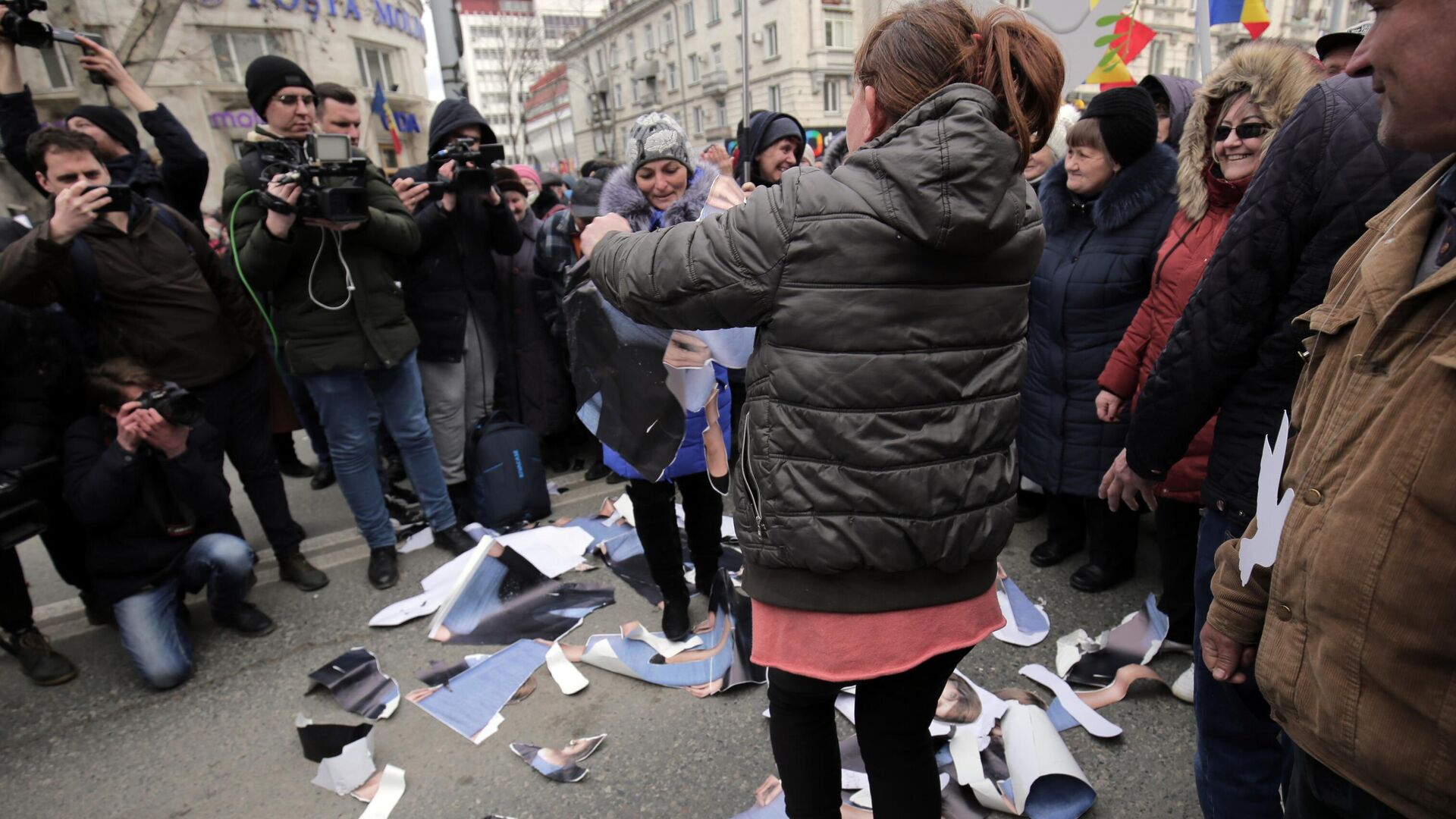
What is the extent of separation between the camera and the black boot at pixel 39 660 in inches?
115

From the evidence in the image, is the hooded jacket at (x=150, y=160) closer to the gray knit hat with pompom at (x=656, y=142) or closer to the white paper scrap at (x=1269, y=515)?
the gray knit hat with pompom at (x=656, y=142)

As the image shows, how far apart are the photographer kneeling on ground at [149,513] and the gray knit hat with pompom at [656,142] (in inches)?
75.6

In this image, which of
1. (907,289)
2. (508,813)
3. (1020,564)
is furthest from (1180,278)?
(508,813)

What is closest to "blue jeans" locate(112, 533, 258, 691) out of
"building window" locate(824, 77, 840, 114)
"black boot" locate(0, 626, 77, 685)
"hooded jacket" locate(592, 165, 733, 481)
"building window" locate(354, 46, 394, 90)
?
"black boot" locate(0, 626, 77, 685)

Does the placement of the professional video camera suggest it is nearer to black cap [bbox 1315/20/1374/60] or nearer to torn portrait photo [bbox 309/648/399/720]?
torn portrait photo [bbox 309/648/399/720]

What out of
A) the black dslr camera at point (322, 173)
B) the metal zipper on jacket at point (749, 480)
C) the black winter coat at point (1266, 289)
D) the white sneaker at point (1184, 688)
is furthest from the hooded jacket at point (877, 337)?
the black dslr camera at point (322, 173)

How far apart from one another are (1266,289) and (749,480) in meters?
1.14

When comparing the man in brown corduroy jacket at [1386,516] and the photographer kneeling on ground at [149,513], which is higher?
the man in brown corduroy jacket at [1386,516]

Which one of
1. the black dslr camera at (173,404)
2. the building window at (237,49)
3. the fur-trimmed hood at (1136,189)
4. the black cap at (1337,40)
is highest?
the building window at (237,49)

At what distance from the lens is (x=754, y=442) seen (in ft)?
4.57

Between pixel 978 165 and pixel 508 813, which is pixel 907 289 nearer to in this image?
pixel 978 165

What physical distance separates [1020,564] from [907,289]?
98.8 inches

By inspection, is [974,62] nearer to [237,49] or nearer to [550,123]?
[237,49]

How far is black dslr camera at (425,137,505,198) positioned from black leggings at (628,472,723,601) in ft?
6.14
